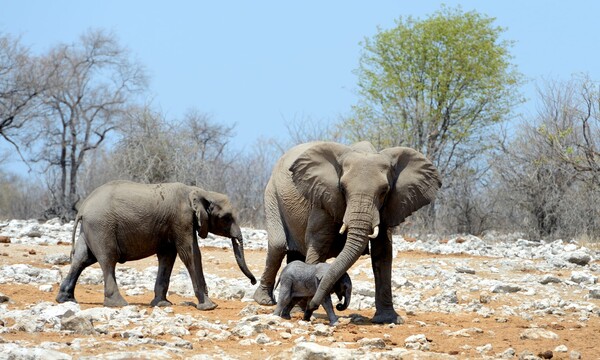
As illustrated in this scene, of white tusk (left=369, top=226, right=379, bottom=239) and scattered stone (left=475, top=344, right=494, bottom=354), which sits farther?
white tusk (left=369, top=226, right=379, bottom=239)

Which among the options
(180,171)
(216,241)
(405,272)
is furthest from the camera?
(180,171)

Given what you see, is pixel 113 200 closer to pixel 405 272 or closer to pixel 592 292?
pixel 405 272

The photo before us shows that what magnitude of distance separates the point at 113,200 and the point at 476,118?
2820cm

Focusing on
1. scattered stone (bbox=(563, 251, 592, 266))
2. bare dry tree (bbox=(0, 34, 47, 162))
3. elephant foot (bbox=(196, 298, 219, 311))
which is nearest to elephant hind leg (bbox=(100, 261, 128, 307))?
elephant foot (bbox=(196, 298, 219, 311))

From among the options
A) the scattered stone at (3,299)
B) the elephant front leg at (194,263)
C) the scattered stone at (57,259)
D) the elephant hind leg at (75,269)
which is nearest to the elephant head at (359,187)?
the elephant front leg at (194,263)

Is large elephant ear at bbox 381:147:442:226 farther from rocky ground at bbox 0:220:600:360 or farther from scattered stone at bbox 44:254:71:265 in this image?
scattered stone at bbox 44:254:71:265

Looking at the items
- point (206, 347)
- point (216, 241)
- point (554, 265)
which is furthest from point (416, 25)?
point (206, 347)

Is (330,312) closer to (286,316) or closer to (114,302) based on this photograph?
(286,316)

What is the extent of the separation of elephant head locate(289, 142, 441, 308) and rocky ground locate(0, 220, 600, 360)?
94cm

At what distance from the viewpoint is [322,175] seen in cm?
1112

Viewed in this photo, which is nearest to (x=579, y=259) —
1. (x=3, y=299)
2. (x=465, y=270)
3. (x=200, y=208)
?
(x=465, y=270)

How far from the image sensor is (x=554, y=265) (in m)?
18.4

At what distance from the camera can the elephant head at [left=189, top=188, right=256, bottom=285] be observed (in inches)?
504

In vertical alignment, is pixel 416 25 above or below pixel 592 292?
above
